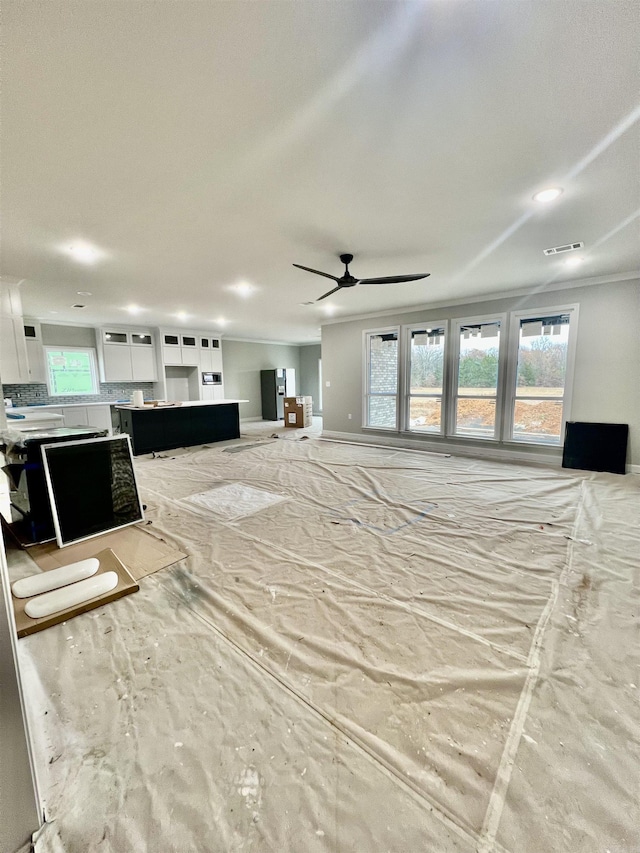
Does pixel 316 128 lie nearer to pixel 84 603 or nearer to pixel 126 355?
pixel 84 603

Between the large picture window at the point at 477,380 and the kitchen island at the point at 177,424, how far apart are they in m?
4.61

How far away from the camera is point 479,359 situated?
556cm

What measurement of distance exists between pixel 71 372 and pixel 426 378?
7.43 m

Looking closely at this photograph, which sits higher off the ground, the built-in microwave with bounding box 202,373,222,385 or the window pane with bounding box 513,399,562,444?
the built-in microwave with bounding box 202,373,222,385

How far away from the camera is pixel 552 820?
97 centimetres

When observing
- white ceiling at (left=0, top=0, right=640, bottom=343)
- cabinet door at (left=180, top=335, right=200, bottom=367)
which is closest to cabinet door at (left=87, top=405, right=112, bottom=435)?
cabinet door at (left=180, top=335, right=200, bottom=367)

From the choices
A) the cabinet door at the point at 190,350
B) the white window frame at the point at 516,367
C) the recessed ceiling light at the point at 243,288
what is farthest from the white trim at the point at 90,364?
the white window frame at the point at 516,367

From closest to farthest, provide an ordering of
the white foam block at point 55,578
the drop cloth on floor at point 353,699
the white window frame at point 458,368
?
the drop cloth on floor at point 353,699 < the white foam block at point 55,578 < the white window frame at point 458,368

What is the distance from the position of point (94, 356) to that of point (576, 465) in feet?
30.7

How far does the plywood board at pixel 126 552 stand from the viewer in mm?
2289

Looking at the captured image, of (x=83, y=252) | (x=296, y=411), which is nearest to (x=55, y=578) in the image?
(x=83, y=252)

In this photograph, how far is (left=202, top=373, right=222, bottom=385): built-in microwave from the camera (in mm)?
8757

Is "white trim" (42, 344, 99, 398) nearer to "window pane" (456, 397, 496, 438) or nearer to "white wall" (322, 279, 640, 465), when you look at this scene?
"window pane" (456, 397, 496, 438)

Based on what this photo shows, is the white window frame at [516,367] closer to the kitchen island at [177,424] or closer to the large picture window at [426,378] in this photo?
the large picture window at [426,378]
